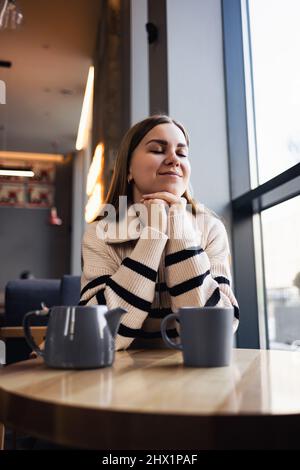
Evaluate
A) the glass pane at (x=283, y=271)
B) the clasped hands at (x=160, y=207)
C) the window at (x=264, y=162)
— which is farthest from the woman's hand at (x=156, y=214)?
the glass pane at (x=283, y=271)

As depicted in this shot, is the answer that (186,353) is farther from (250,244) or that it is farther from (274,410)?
(250,244)

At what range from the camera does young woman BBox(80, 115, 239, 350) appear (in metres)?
1.00

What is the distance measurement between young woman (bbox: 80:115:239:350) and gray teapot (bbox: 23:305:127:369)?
10.7 inches

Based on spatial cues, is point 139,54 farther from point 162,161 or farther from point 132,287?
point 132,287

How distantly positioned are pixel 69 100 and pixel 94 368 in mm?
6753

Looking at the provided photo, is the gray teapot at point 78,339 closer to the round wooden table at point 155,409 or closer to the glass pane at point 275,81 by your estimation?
the round wooden table at point 155,409

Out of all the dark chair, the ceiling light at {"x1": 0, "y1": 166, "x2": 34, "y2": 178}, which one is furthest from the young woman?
the ceiling light at {"x1": 0, "y1": 166, "x2": 34, "y2": 178}

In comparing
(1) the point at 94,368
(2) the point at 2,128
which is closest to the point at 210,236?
(1) the point at 94,368

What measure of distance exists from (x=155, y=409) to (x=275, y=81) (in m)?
1.91

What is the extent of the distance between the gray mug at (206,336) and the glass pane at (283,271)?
3.80ft

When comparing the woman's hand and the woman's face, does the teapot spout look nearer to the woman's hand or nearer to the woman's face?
the woman's hand

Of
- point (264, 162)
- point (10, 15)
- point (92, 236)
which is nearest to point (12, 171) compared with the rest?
point (10, 15)

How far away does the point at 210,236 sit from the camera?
1.29m

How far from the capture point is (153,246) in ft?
3.38
